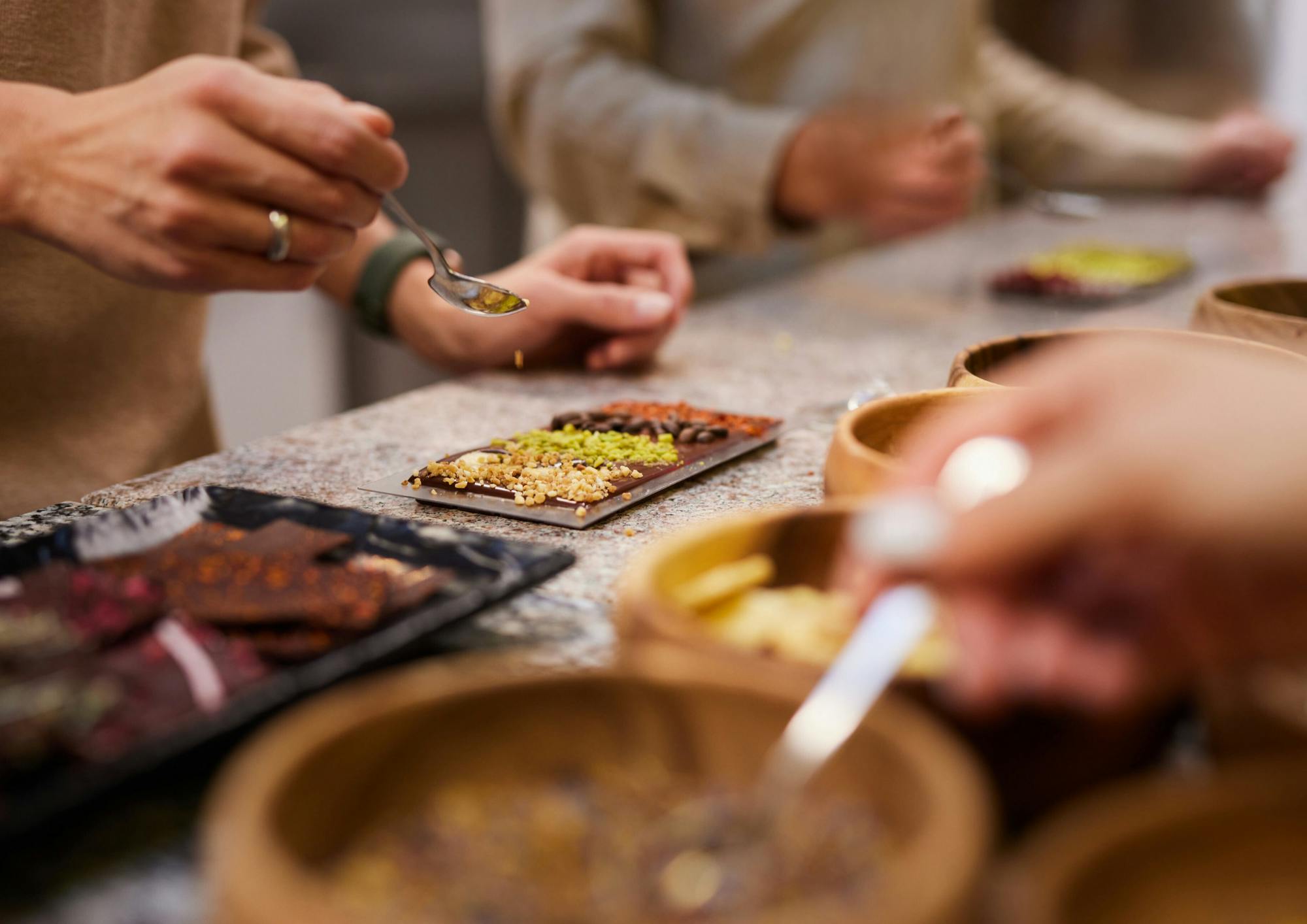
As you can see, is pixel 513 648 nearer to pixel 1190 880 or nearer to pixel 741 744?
pixel 741 744

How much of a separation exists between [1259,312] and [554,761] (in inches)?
34.9

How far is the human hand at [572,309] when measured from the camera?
1.56m

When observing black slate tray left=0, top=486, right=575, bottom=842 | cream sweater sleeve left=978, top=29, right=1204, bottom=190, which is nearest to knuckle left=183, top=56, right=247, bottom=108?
black slate tray left=0, top=486, right=575, bottom=842

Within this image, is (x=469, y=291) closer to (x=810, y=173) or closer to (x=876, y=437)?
(x=876, y=437)

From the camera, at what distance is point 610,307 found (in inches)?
61.2

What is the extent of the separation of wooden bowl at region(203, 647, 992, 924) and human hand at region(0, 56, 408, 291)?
563 mm

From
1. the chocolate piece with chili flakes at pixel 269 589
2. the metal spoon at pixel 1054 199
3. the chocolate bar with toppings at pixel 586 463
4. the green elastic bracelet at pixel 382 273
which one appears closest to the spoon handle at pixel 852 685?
the chocolate piece with chili flakes at pixel 269 589

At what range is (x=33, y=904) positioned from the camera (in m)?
0.51

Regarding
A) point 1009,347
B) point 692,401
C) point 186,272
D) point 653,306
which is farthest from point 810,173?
point 186,272

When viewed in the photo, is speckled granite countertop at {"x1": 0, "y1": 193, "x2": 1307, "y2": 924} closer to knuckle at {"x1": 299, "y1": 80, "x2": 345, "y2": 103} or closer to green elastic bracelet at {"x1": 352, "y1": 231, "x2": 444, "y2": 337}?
green elastic bracelet at {"x1": 352, "y1": 231, "x2": 444, "y2": 337}

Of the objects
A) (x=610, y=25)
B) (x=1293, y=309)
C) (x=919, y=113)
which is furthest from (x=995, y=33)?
(x=1293, y=309)

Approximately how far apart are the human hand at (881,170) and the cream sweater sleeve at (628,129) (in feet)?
0.19

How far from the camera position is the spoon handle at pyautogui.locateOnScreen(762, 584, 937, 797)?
0.49m

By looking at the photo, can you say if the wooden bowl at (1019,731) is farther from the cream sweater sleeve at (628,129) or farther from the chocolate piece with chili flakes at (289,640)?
the cream sweater sleeve at (628,129)
